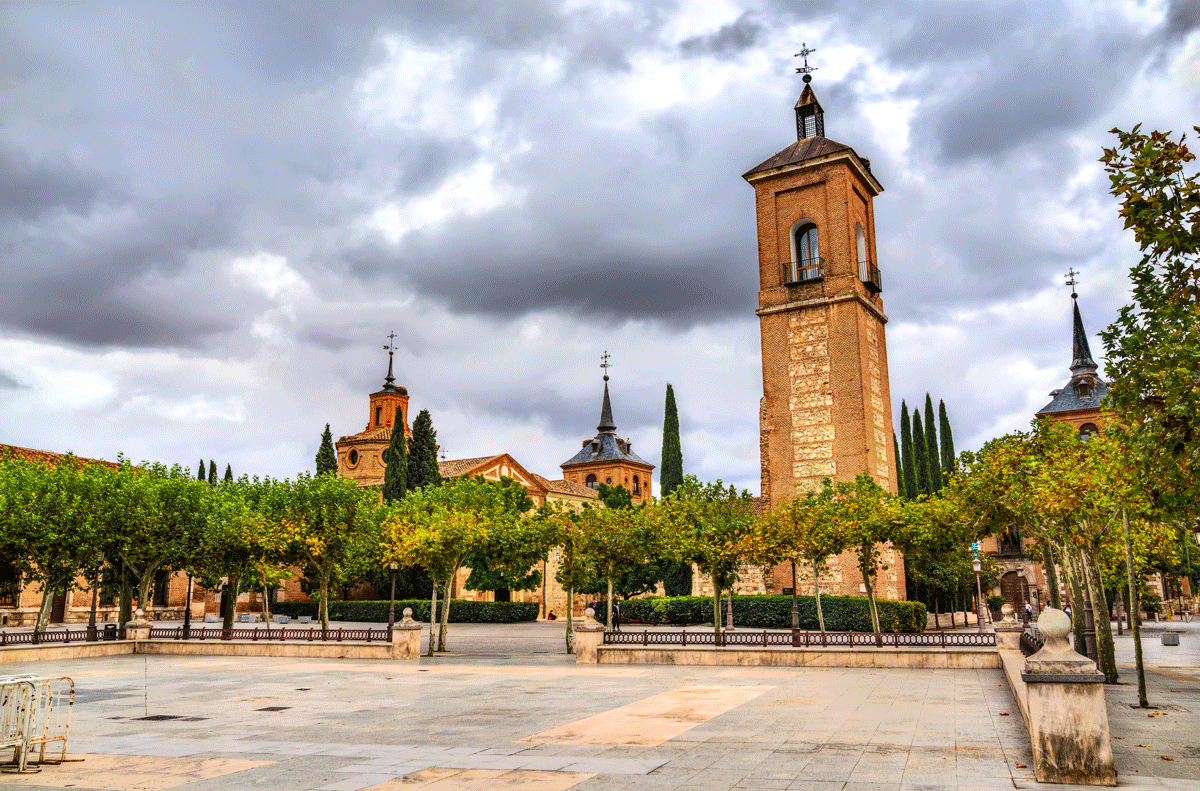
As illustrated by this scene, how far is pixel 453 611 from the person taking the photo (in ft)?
150

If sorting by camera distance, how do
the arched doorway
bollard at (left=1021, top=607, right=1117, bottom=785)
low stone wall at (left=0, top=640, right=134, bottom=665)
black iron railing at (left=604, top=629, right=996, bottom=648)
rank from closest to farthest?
bollard at (left=1021, top=607, right=1117, bottom=785) → black iron railing at (left=604, top=629, right=996, bottom=648) → low stone wall at (left=0, top=640, right=134, bottom=665) → the arched doorway

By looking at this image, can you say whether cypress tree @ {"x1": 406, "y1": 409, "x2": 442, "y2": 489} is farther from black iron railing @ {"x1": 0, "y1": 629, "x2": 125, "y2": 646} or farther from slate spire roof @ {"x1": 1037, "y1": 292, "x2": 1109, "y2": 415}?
slate spire roof @ {"x1": 1037, "y1": 292, "x2": 1109, "y2": 415}

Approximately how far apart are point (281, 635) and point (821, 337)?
2269cm

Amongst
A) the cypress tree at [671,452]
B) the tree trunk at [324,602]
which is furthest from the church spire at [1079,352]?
the tree trunk at [324,602]

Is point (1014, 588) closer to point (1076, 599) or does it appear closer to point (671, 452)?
point (671, 452)

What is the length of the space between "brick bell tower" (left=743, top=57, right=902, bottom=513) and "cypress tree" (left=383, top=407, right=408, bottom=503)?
26.1m

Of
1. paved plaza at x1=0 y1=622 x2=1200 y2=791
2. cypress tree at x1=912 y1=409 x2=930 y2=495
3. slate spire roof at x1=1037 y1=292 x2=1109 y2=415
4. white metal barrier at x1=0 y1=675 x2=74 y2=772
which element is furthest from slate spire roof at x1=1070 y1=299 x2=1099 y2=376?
white metal barrier at x1=0 y1=675 x2=74 y2=772

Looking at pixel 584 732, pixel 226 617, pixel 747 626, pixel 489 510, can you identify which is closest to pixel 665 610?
pixel 747 626

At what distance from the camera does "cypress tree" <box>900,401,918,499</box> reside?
182 feet

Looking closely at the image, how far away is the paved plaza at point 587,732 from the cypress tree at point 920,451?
4074 centimetres

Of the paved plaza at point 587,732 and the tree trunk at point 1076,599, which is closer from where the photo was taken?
the paved plaza at point 587,732

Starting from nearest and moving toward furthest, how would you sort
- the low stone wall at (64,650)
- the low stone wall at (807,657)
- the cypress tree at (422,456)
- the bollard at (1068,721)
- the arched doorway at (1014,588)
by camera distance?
the bollard at (1068,721) < the low stone wall at (807,657) < the low stone wall at (64,650) < the cypress tree at (422,456) < the arched doorway at (1014,588)

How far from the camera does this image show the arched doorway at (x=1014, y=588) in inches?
2338

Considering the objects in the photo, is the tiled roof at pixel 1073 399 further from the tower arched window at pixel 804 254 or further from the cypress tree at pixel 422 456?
the cypress tree at pixel 422 456
